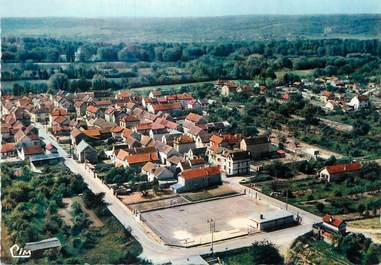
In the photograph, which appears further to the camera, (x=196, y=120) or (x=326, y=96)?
(x=326, y=96)

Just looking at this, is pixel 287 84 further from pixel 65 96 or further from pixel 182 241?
pixel 182 241

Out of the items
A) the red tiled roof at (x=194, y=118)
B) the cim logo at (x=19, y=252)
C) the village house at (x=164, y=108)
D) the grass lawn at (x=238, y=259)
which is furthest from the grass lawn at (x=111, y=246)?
the village house at (x=164, y=108)

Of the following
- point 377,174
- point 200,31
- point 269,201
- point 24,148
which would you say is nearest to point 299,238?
point 269,201

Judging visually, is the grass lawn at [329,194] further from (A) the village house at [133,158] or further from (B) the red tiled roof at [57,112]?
(B) the red tiled roof at [57,112]

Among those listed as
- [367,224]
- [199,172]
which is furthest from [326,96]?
[367,224]

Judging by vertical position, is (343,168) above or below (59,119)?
below

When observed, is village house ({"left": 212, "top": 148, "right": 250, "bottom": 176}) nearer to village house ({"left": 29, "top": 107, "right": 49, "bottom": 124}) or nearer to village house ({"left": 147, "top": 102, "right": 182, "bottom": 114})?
village house ({"left": 147, "top": 102, "right": 182, "bottom": 114})

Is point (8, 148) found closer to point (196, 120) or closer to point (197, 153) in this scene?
point (197, 153)
